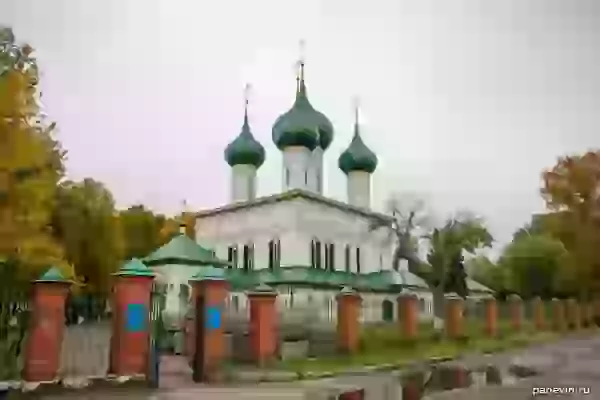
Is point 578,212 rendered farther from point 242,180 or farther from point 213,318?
point 242,180

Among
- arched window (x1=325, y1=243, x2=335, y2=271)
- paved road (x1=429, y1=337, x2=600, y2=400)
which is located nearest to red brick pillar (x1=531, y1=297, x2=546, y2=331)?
paved road (x1=429, y1=337, x2=600, y2=400)

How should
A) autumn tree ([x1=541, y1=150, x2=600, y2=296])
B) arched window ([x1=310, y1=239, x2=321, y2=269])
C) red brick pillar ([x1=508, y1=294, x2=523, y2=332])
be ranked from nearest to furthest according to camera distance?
1. autumn tree ([x1=541, y1=150, x2=600, y2=296])
2. red brick pillar ([x1=508, y1=294, x2=523, y2=332])
3. arched window ([x1=310, y1=239, x2=321, y2=269])

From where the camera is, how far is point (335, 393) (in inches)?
156

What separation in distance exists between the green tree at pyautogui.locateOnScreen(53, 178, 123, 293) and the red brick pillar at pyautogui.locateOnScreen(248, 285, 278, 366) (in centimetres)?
95

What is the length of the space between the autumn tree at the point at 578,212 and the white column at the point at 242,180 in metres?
4.64

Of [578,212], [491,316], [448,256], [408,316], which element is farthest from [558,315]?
[408,316]

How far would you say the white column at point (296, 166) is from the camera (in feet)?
28.7

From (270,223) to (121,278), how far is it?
11.9 feet

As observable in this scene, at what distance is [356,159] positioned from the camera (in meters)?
9.35

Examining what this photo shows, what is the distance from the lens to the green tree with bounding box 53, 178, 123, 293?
4945 millimetres

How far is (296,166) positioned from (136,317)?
16.3ft

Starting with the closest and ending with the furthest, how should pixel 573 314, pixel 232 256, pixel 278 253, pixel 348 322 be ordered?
1. pixel 573 314
2. pixel 348 322
3. pixel 232 256
4. pixel 278 253

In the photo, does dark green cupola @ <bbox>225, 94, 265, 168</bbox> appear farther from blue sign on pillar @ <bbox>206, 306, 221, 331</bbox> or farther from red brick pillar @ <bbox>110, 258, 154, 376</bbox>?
red brick pillar @ <bbox>110, 258, 154, 376</bbox>

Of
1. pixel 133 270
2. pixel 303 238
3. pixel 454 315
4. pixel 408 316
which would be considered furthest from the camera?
pixel 303 238
